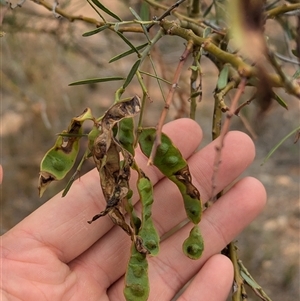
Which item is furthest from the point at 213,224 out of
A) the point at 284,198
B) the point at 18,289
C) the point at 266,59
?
the point at 284,198

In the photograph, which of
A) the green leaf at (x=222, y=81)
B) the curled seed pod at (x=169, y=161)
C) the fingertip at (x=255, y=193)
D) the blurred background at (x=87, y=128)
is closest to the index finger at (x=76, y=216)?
the fingertip at (x=255, y=193)

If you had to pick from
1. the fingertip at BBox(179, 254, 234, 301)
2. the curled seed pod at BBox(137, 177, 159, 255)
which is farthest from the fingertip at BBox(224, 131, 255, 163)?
the curled seed pod at BBox(137, 177, 159, 255)

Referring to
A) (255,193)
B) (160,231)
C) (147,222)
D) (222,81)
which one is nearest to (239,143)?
(255,193)

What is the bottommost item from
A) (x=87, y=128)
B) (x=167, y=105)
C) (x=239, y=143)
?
(x=87, y=128)

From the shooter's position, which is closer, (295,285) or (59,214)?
(59,214)

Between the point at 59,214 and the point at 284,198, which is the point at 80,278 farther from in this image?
the point at 284,198

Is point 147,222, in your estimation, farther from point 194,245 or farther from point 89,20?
point 89,20

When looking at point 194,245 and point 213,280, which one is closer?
point 194,245
